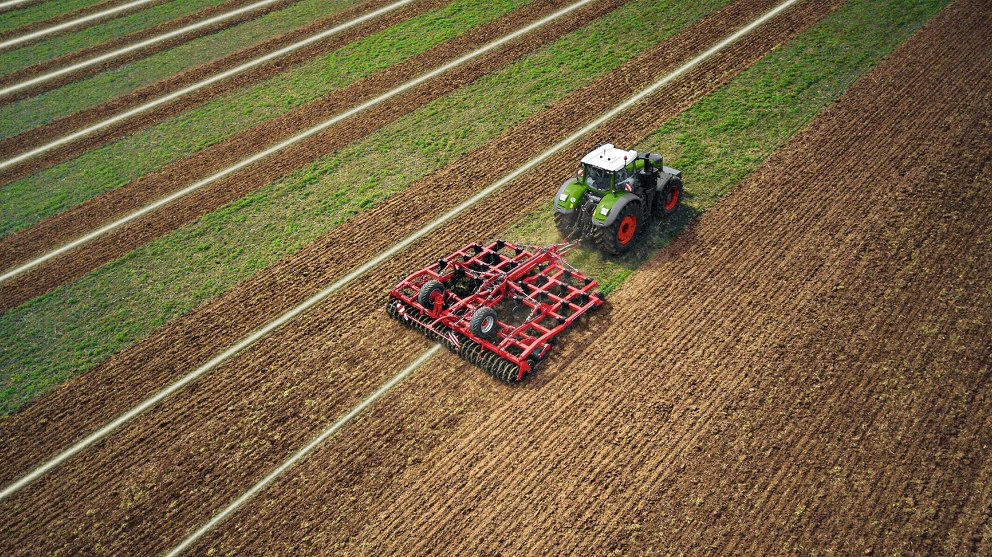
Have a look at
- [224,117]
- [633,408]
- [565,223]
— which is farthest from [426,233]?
[224,117]

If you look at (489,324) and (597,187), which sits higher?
(597,187)

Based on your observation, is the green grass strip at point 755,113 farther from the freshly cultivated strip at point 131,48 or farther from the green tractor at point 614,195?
the freshly cultivated strip at point 131,48

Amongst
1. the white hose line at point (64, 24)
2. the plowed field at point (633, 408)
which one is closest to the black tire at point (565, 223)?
the plowed field at point (633, 408)

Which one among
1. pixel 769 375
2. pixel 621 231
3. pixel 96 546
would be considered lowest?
pixel 96 546

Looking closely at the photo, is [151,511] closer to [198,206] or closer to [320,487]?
[320,487]

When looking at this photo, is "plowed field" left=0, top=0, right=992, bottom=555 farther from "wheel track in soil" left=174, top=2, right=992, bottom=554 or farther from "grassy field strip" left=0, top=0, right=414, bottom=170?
"grassy field strip" left=0, top=0, right=414, bottom=170

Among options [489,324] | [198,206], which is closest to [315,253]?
[198,206]

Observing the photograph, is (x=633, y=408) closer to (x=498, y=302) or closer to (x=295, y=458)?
(x=498, y=302)
